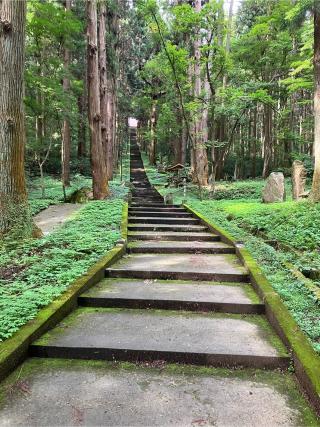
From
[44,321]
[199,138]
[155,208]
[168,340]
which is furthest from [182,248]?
[199,138]

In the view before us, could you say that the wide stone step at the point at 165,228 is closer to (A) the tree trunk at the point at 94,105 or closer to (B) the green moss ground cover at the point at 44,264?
(B) the green moss ground cover at the point at 44,264

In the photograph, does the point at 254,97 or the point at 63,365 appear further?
the point at 254,97

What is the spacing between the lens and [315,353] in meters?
2.85

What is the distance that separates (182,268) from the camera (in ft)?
18.1

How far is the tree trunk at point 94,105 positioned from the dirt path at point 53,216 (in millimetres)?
1376

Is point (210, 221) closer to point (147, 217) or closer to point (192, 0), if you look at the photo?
point (147, 217)

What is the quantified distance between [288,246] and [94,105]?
28.5 feet

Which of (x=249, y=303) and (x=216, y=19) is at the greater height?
(x=216, y=19)

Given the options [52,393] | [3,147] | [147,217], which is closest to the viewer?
[52,393]

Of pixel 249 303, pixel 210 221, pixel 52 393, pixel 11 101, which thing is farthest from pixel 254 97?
pixel 52 393

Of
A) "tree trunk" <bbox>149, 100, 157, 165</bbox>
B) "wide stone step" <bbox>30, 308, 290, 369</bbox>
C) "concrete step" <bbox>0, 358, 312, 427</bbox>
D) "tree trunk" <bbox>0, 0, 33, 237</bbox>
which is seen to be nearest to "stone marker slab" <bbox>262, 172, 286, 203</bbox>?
"tree trunk" <bbox>0, 0, 33, 237</bbox>

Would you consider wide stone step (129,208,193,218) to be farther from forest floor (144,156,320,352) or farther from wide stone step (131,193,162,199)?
wide stone step (131,193,162,199)

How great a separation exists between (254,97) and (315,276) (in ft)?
31.0

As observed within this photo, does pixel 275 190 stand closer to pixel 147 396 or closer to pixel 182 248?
pixel 182 248
